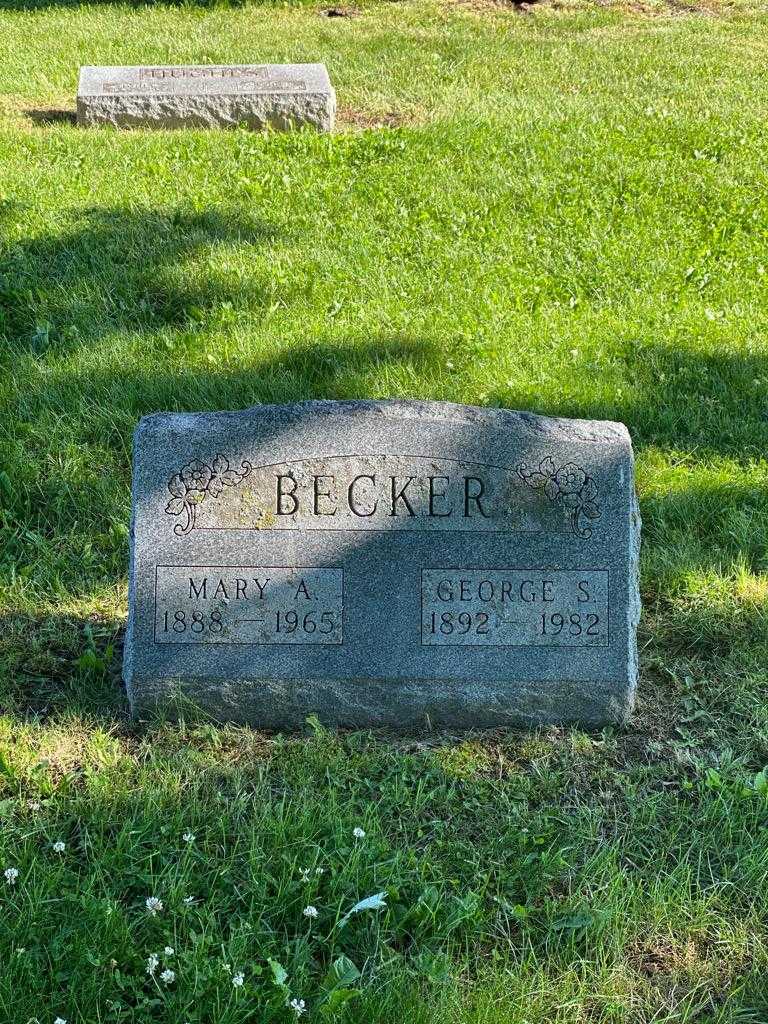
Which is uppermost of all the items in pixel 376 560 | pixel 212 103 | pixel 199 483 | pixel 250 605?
pixel 212 103

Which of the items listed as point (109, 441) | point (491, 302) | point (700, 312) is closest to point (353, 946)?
point (109, 441)

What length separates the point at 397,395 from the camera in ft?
17.2

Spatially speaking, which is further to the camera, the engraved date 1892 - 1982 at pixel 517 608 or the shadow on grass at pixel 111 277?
the shadow on grass at pixel 111 277

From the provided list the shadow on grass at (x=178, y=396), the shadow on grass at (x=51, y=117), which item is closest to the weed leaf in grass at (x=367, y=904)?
the shadow on grass at (x=178, y=396)

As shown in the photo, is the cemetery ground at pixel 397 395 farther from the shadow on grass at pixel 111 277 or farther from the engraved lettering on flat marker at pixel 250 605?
the engraved lettering on flat marker at pixel 250 605

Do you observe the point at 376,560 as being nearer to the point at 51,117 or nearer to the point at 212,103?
the point at 212,103

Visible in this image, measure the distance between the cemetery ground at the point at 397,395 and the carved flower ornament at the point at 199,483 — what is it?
2.09ft

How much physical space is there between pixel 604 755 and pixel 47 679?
1795mm

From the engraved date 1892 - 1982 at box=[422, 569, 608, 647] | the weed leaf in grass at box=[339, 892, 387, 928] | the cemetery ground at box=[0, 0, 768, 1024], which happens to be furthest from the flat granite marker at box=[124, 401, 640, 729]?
the weed leaf in grass at box=[339, 892, 387, 928]

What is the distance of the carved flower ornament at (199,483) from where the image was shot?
11.2 feet

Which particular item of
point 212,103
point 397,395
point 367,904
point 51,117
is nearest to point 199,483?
point 367,904

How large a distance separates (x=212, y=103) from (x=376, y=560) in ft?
20.7

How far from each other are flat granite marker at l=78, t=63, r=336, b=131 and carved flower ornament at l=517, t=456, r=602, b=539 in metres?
6.05

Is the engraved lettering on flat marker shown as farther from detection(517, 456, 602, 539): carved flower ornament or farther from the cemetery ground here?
detection(517, 456, 602, 539): carved flower ornament
